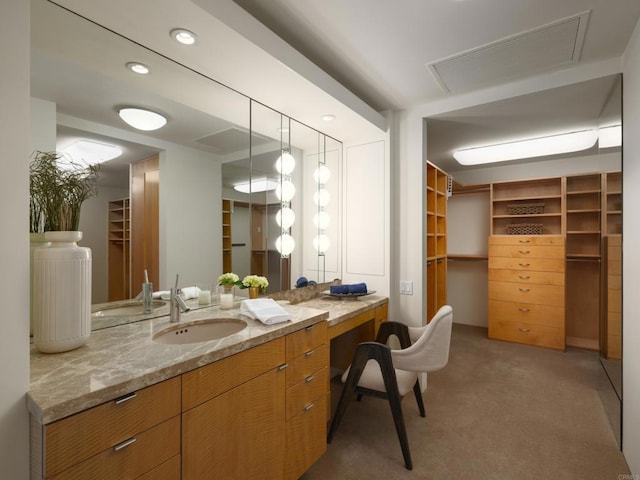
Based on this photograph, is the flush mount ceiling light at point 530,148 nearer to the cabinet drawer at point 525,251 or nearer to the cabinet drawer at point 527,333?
the cabinet drawer at point 525,251

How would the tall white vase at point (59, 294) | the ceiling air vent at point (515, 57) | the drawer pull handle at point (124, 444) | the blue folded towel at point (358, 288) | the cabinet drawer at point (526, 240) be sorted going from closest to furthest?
the drawer pull handle at point (124, 444)
the tall white vase at point (59, 294)
the ceiling air vent at point (515, 57)
the blue folded towel at point (358, 288)
the cabinet drawer at point (526, 240)

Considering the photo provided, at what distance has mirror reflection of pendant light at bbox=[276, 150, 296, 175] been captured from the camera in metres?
2.56

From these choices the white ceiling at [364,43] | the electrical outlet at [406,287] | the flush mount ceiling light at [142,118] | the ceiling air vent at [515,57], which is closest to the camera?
the white ceiling at [364,43]

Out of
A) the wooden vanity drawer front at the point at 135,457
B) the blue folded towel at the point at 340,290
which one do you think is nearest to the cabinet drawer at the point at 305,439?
the wooden vanity drawer front at the point at 135,457

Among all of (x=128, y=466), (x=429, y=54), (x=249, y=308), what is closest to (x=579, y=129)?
(x=429, y=54)

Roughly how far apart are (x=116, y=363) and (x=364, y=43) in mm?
2085

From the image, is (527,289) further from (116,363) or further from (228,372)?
(116,363)

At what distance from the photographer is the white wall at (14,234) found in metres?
0.88

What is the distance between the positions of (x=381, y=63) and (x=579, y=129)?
2.60 meters

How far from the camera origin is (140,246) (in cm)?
177

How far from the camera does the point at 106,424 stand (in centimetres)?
94

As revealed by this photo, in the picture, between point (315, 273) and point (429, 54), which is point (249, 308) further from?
point (429, 54)

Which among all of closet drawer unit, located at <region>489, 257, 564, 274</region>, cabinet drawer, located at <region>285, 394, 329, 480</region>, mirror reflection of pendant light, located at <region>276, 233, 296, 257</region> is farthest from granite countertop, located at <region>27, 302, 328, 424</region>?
closet drawer unit, located at <region>489, 257, 564, 274</region>

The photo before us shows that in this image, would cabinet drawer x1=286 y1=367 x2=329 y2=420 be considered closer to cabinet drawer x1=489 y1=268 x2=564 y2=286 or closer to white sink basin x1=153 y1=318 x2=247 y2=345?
white sink basin x1=153 y1=318 x2=247 y2=345
